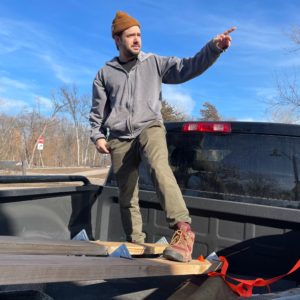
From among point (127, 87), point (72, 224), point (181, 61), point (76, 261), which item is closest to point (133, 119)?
point (127, 87)

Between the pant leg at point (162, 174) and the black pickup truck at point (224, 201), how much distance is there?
1.29 feet

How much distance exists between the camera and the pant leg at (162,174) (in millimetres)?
2768

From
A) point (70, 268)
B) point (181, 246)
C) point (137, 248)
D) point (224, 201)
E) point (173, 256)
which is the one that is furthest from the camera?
point (224, 201)

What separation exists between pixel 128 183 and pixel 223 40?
1202 mm

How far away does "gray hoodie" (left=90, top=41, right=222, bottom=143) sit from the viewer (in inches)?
126

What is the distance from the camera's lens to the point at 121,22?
329cm

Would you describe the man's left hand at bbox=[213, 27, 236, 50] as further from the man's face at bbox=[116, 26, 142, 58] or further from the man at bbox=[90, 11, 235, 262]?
the man's face at bbox=[116, 26, 142, 58]

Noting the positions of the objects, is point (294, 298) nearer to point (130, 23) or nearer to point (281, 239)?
point (281, 239)

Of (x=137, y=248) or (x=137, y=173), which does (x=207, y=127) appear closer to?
(x=137, y=173)

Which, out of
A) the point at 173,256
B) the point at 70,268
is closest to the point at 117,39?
the point at 173,256

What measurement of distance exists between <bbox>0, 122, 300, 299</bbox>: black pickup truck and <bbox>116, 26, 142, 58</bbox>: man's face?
63 centimetres

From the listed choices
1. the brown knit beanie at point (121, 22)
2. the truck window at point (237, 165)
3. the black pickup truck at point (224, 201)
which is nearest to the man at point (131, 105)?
the brown knit beanie at point (121, 22)

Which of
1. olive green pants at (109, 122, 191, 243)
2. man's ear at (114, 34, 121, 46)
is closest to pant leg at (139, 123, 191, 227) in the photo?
olive green pants at (109, 122, 191, 243)

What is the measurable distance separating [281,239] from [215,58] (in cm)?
120
